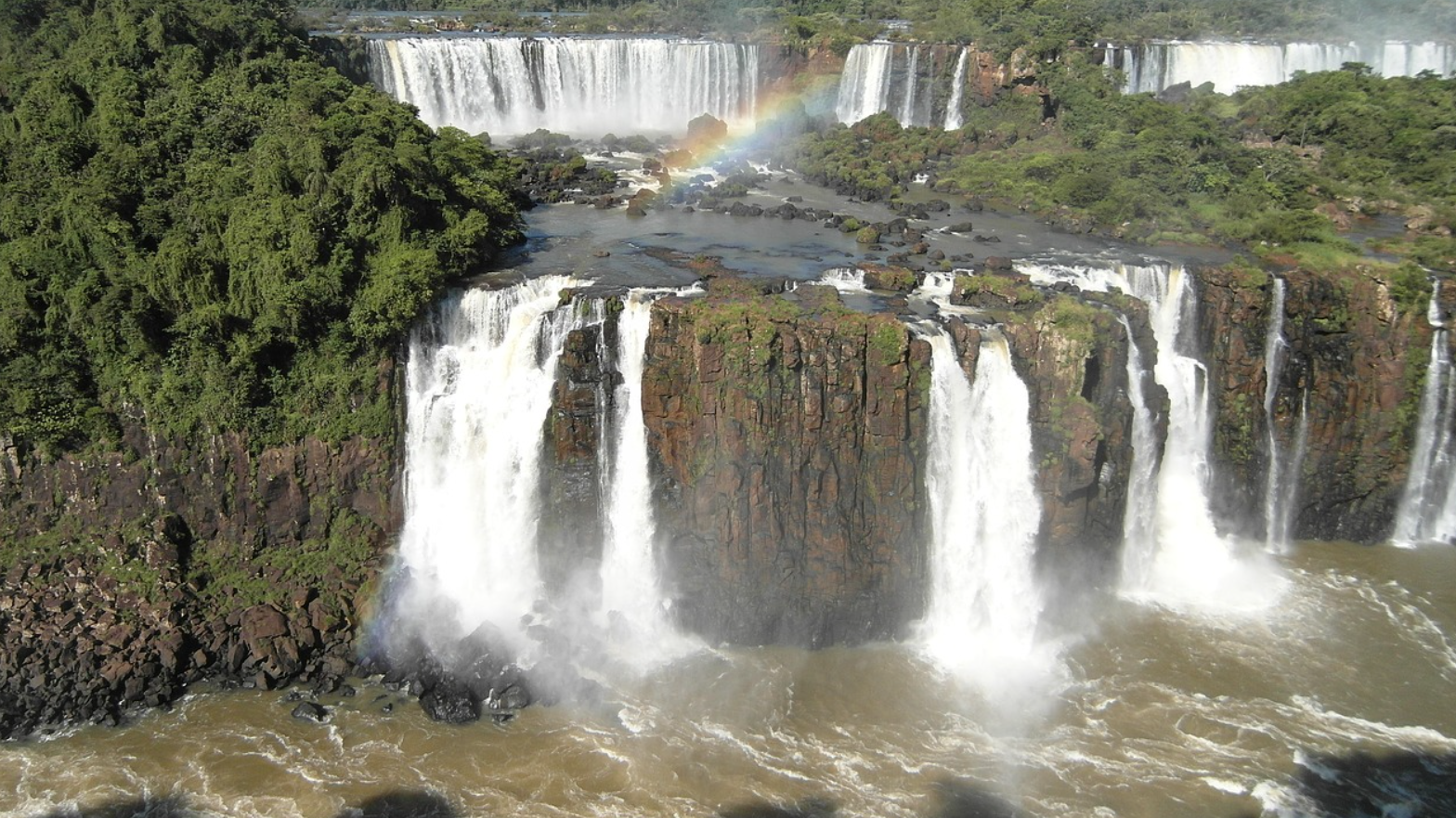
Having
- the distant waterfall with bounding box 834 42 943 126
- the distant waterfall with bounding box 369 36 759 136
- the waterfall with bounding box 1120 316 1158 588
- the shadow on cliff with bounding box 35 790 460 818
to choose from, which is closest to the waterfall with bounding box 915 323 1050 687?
the waterfall with bounding box 1120 316 1158 588

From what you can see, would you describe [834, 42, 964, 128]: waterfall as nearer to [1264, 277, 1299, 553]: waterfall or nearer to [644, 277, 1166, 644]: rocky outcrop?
[1264, 277, 1299, 553]: waterfall

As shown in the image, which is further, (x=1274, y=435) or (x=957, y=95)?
(x=957, y=95)

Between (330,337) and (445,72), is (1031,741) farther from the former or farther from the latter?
(445,72)

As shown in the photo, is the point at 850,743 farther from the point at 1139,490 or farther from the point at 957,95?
the point at 957,95

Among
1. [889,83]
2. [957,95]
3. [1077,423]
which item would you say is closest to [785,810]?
[1077,423]

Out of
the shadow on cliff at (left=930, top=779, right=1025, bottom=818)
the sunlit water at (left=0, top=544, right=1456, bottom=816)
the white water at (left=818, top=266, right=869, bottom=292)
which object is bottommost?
the shadow on cliff at (left=930, top=779, right=1025, bottom=818)
